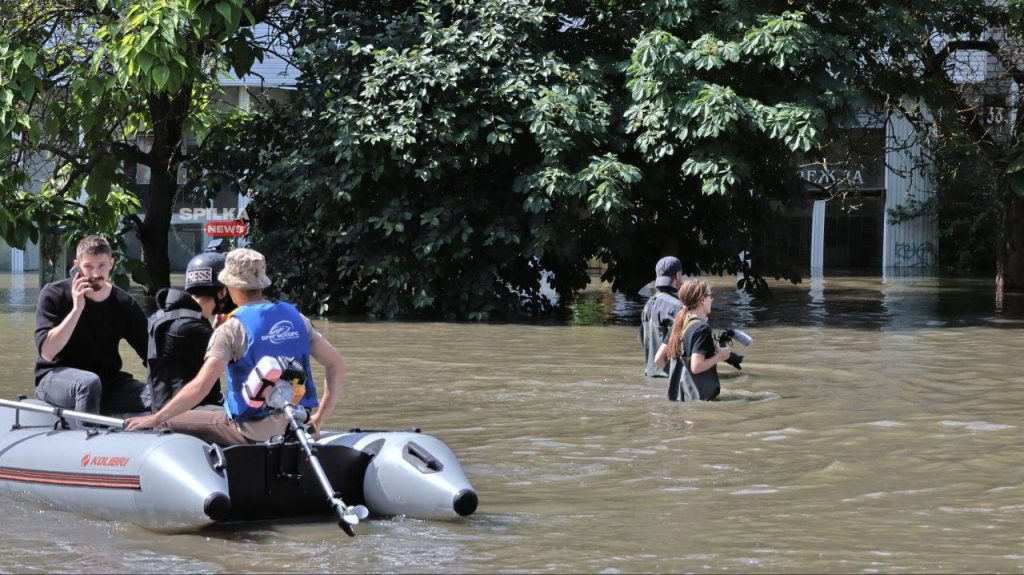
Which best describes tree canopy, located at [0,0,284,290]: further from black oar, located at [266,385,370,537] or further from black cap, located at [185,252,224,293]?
black oar, located at [266,385,370,537]

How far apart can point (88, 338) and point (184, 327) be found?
1232mm

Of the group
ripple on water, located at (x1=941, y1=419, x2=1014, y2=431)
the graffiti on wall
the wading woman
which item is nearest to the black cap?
the wading woman

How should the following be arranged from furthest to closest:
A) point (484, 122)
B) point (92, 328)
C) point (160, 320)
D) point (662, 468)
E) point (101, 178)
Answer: point (101, 178), point (484, 122), point (662, 468), point (92, 328), point (160, 320)

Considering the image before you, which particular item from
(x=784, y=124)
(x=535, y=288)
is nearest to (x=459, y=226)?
(x=535, y=288)

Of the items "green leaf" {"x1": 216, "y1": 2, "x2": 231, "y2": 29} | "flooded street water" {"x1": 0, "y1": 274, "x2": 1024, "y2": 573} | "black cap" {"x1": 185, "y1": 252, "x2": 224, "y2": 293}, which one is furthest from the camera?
"green leaf" {"x1": 216, "y1": 2, "x2": 231, "y2": 29}

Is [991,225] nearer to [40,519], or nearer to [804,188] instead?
[804,188]

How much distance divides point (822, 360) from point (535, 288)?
Result: 7.22 m

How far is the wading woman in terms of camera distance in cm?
1049

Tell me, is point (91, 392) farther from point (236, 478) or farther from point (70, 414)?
point (236, 478)

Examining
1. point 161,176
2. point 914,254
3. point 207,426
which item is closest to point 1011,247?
point 161,176

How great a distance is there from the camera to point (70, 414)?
292 inches

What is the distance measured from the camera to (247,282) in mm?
6828

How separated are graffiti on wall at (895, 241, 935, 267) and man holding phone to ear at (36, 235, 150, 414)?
35.9 metres

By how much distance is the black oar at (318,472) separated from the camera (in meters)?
6.31
